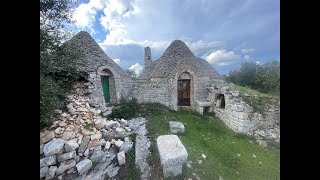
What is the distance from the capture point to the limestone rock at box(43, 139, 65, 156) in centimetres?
384

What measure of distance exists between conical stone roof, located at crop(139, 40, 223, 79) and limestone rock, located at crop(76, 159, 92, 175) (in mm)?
5243

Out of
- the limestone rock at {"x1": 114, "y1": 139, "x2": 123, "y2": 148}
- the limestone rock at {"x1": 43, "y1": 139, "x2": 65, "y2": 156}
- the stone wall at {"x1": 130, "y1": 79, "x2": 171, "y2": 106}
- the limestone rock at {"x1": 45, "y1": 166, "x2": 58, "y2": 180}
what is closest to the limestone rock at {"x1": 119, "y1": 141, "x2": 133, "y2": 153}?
the limestone rock at {"x1": 114, "y1": 139, "x2": 123, "y2": 148}

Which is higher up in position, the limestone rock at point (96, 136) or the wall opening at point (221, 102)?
the wall opening at point (221, 102)

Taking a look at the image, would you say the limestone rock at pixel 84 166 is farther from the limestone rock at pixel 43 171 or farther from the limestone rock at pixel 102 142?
the limestone rock at pixel 102 142

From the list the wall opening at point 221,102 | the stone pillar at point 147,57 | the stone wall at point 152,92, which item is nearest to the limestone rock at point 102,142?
the stone wall at point 152,92

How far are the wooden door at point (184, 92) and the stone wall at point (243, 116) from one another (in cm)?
168

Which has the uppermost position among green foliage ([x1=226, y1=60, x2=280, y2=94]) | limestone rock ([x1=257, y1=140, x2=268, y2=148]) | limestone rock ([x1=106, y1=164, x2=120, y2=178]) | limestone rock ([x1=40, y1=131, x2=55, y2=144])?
green foliage ([x1=226, y1=60, x2=280, y2=94])

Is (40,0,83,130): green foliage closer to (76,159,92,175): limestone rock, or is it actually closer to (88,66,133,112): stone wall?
(76,159,92,175): limestone rock

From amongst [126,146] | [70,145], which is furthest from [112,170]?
[70,145]

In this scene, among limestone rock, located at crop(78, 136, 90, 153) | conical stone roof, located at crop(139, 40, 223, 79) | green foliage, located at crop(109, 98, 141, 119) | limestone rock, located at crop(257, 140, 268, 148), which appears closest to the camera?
limestone rock, located at crop(78, 136, 90, 153)

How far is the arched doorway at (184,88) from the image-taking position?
→ 8.56 metres
